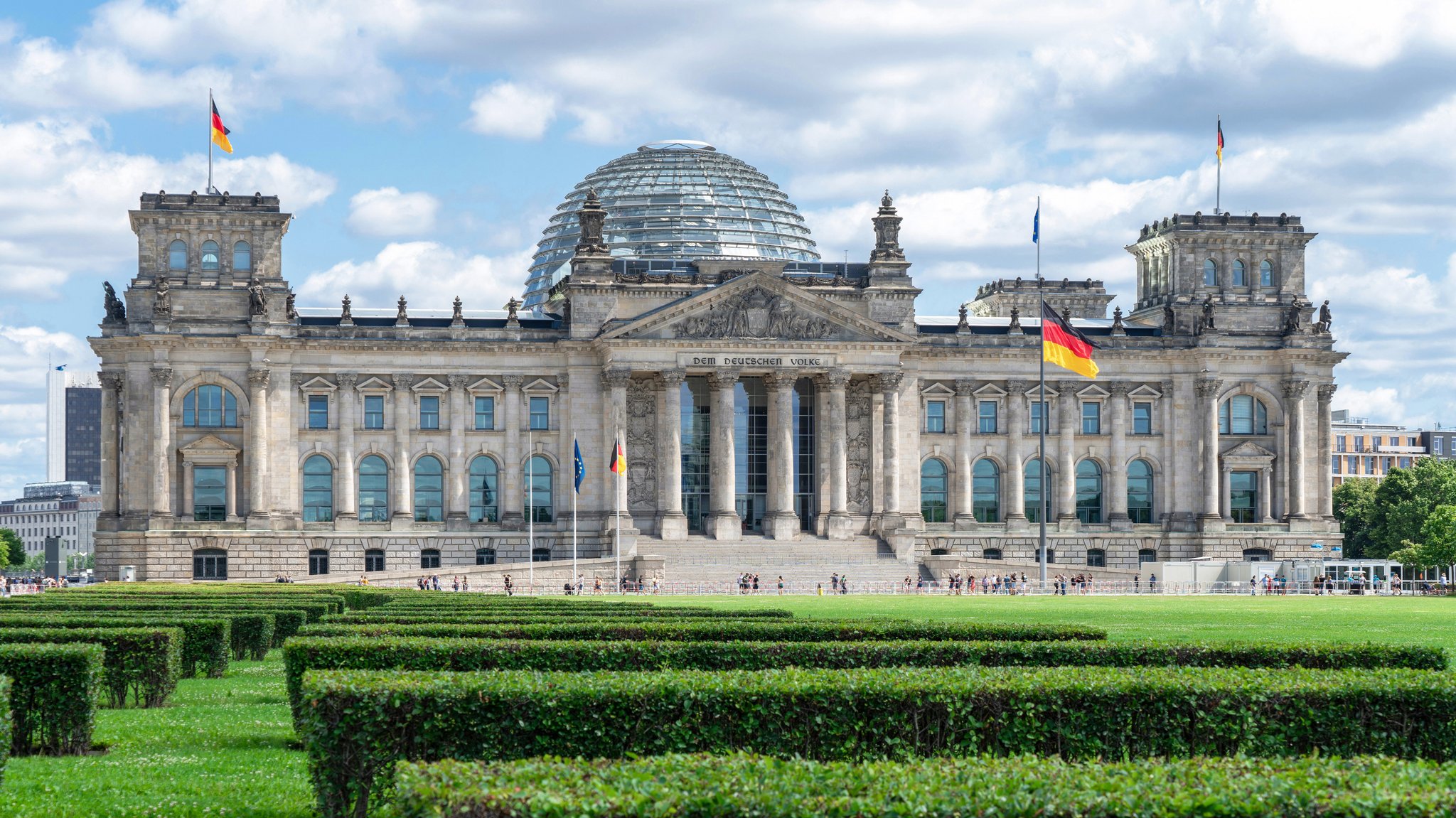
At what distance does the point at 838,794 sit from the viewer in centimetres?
1374

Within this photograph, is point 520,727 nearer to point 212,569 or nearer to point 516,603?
point 516,603

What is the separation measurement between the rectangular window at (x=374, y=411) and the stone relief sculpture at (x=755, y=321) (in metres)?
19.0

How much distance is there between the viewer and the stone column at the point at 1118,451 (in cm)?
11819

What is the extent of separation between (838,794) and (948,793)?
83 centimetres

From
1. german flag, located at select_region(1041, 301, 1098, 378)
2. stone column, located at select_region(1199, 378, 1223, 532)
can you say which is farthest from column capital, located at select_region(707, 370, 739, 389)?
stone column, located at select_region(1199, 378, 1223, 532)

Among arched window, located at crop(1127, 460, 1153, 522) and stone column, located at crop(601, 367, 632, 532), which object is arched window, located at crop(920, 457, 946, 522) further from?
stone column, located at crop(601, 367, 632, 532)

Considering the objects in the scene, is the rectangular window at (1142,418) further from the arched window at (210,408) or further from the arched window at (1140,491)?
the arched window at (210,408)

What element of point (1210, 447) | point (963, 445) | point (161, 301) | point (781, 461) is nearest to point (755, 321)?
point (781, 461)

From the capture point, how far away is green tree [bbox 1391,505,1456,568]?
110m

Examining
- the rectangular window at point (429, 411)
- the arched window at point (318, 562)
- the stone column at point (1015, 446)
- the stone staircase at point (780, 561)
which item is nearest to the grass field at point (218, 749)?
the stone staircase at point (780, 561)

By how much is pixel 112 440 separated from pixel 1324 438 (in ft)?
251

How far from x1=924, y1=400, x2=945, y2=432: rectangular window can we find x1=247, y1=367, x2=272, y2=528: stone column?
135ft

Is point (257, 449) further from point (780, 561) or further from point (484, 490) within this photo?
point (780, 561)

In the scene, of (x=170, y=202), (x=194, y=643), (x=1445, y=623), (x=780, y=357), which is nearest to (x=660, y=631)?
(x=194, y=643)
